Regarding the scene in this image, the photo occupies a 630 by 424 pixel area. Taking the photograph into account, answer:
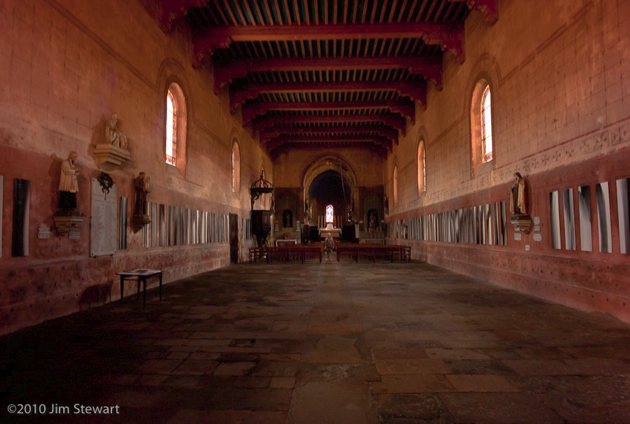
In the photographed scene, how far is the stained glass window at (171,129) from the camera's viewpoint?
1126 centimetres

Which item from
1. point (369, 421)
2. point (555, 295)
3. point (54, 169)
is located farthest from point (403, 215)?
point (369, 421)

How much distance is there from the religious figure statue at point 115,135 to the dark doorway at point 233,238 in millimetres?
9300

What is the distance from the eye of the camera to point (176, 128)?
38.8ft

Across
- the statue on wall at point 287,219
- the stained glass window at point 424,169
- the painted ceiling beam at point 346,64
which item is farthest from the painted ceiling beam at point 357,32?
the statue on wall at point 287,219

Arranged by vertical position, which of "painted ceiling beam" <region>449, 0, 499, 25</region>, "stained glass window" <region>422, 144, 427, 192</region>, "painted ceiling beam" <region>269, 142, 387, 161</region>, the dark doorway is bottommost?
the dark doorway

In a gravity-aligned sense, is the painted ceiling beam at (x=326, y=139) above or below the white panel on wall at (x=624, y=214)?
above

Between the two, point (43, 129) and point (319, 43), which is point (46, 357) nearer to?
point (43, 129)

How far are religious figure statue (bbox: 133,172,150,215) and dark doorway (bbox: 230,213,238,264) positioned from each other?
8.27 meters

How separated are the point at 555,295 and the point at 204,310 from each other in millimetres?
6606

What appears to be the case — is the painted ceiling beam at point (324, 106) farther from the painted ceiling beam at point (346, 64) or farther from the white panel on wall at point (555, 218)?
the white panel on wall at point (555, 218)

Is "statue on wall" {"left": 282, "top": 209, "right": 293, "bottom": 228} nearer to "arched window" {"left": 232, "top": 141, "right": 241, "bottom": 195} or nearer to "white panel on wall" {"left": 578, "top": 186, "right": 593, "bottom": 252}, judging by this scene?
"arched window" {"left": 232, "top": 141, "right": 241, "bottom": 195}

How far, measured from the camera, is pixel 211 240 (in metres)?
14.1

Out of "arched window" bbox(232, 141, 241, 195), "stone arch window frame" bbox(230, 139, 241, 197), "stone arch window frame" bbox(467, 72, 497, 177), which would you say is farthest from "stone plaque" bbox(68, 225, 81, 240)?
"arched window" bbox(232, 141, 241, 195)

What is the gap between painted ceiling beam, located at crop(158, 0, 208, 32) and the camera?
390 inches
